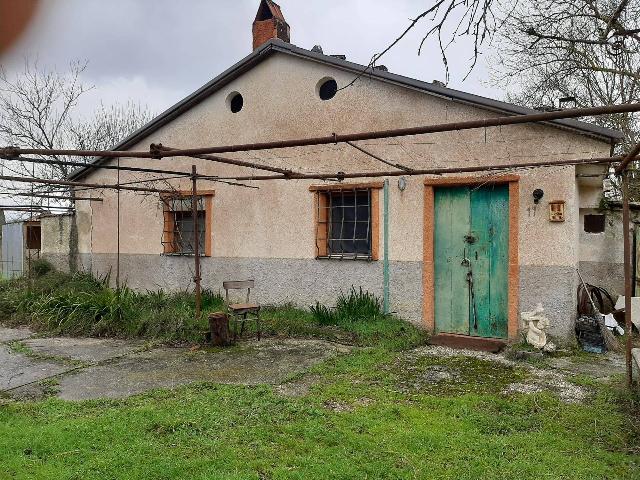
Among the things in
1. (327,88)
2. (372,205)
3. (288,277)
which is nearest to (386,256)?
(372,205)

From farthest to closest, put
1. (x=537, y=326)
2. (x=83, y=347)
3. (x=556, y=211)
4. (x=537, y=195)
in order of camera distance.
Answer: (x=83, y=347) → (x=537, y=195) → (x=556, y=211) → (x=537, y=326)

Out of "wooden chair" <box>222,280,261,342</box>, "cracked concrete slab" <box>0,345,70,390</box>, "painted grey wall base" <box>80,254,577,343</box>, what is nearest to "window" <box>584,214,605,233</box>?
"painted grey wall base" <box>80,254,577,343</box>

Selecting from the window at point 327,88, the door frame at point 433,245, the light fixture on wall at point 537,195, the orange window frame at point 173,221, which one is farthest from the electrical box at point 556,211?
the orange window frame at point 173,221

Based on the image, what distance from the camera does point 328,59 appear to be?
28.0 feet

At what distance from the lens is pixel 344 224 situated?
896 cm

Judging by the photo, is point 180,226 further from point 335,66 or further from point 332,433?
point 332,433

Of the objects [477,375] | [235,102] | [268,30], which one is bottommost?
[477,375]

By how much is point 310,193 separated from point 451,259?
276 centimetres

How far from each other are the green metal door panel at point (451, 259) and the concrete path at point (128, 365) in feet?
6.27

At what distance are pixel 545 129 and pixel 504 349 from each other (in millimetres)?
3143

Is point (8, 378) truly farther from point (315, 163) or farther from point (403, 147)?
point (403, 147)

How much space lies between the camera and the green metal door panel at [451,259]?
25.5ft

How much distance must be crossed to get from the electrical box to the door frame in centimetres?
45

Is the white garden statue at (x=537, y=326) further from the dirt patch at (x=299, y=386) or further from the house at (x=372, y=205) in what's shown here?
the dirt patch at (x=299, y=386)
